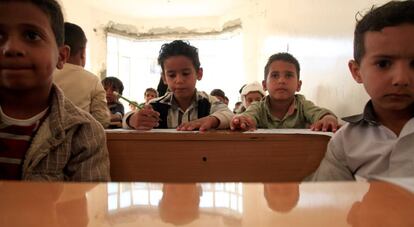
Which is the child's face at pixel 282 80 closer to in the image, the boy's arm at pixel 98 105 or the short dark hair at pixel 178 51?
the short dark hair at pixel 178 51

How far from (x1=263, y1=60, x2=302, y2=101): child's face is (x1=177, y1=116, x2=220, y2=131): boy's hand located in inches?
21.9

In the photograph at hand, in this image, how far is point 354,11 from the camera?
3.90ft

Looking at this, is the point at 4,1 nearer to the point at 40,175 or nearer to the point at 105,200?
the point at 40,175

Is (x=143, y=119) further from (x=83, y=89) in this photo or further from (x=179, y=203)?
(x=179, y=203)

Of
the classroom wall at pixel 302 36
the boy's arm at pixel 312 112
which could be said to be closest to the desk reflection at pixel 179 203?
the classroom wall at pixel 302 36

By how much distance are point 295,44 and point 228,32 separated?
2352 millimetres

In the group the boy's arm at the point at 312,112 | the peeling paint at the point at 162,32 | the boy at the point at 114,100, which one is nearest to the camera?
the boy's arm at the point at 312,112

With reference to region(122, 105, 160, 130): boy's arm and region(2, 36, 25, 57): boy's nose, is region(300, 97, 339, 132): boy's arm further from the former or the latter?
region(2, 36, 25, 57): boy's nose

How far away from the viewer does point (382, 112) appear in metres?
0.74

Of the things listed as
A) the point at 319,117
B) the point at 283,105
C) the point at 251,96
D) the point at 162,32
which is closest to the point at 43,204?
the point at 319,117

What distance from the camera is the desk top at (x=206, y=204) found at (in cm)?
25

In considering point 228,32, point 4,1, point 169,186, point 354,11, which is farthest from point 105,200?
point 228,32

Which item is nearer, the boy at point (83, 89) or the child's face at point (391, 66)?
the child's face at point (391, 66)

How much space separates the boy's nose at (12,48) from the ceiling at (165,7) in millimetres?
3512
